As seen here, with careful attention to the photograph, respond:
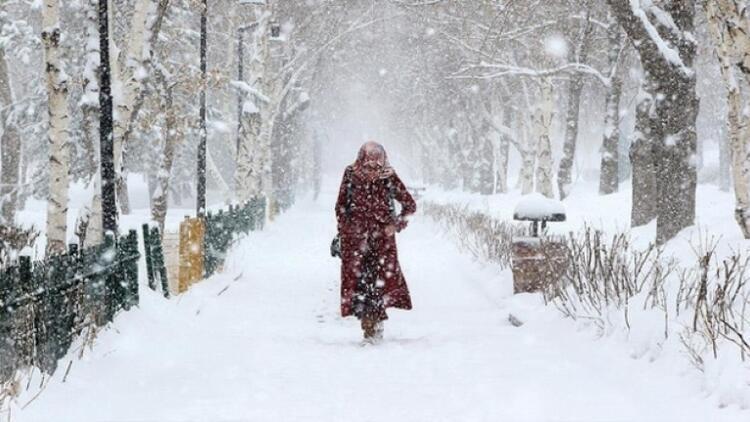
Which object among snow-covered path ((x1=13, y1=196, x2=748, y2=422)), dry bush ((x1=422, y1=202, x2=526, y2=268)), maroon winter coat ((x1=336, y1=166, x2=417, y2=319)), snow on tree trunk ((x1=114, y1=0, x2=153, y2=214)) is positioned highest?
snow on tree trunk ((x1=114, y1=0, x2=153, y2=214))

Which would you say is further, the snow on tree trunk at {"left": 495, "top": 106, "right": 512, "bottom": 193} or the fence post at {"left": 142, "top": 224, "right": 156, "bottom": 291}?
the snow on tree trunk at {"left": 495, "top": 106, "right": 512, "bottom": 193}

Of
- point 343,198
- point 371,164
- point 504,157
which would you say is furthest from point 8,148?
point 504,157

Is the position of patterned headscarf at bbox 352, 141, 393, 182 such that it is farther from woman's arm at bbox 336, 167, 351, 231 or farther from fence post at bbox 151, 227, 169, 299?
fence post at bbox 151, 227, 169, 299

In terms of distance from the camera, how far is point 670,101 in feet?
31.1

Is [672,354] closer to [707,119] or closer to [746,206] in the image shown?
[746,206]

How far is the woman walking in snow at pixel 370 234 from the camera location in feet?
22.5

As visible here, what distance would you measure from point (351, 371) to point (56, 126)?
5.37 meters

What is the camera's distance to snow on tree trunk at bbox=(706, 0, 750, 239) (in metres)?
7.23

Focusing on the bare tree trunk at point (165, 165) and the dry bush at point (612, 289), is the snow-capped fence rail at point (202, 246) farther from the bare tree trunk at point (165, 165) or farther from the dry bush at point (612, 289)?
the dry bush at point (612, 289)

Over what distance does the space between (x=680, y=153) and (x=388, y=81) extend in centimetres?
3479

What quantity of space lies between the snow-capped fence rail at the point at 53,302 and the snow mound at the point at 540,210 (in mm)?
4499

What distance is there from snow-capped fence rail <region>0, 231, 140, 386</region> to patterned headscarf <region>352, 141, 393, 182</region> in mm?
2387

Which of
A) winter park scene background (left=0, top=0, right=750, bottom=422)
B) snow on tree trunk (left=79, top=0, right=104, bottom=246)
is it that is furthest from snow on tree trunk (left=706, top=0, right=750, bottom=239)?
snow on tree trunk (left=79, top=0, right=104, bottom=246)

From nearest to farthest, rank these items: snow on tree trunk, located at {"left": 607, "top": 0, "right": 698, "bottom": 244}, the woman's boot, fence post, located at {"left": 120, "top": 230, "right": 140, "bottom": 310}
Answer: the woman's boot → fence post, located at {"left": 120, "top": 230, "right": 140, "bottom": 310} → snow on tree trunk, located at {"left": 607, "top": 0, "right": 698, "bottom": 244}
